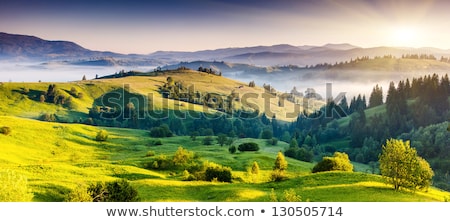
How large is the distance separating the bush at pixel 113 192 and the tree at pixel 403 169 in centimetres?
1187

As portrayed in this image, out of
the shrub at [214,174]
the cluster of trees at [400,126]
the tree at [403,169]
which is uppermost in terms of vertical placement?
the tree at [403,169]

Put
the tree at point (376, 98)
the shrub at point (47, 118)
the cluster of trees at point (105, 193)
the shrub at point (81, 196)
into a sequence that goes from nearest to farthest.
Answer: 1. the shrub at point (81, 196)
2. the cluster of trees at point (105, 193)
3. the shrub at point (47, 118)
4. the tree at point (376, 98)

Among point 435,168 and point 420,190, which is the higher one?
point 420,190

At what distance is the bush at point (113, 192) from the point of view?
13.8m

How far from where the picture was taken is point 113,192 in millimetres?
14164

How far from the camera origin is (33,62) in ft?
91.0

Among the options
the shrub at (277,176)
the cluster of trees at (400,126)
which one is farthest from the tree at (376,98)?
the shrub at (277,176)

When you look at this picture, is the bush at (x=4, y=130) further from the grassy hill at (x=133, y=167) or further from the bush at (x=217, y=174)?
the bush at (x=217, y=174)

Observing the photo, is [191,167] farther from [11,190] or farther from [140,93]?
[140,93]

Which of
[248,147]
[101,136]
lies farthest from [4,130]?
[248,147]

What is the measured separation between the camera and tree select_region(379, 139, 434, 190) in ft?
60.0

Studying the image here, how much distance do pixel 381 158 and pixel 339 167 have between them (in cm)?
1033
